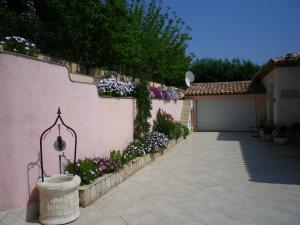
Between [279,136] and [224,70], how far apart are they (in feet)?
57.5

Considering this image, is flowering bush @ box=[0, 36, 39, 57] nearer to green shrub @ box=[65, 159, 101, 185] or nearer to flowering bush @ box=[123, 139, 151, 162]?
green shrub @ box=[65, 159, 101, 185]

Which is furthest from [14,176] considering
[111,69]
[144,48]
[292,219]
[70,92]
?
[144,48]

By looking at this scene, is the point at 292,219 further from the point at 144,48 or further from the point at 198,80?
the point at 198,80

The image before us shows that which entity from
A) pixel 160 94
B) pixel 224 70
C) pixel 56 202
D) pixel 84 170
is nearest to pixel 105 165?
pixel 84 170

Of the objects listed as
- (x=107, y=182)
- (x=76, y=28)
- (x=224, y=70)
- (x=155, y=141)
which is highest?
(x=224, y=70)

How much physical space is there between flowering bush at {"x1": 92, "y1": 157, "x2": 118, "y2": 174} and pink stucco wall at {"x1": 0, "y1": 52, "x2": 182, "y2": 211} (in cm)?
28

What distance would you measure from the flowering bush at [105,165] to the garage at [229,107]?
13.4 meters

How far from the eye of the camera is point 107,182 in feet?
21.6

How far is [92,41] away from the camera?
937 cm

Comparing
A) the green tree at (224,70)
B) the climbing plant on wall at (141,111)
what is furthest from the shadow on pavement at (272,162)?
the green tree at (224,70)

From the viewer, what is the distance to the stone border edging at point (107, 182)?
570 centimetres

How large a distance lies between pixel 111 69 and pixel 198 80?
1999cm

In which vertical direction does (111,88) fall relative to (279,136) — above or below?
above

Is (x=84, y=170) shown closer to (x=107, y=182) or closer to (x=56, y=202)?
(x=107, y=182)
